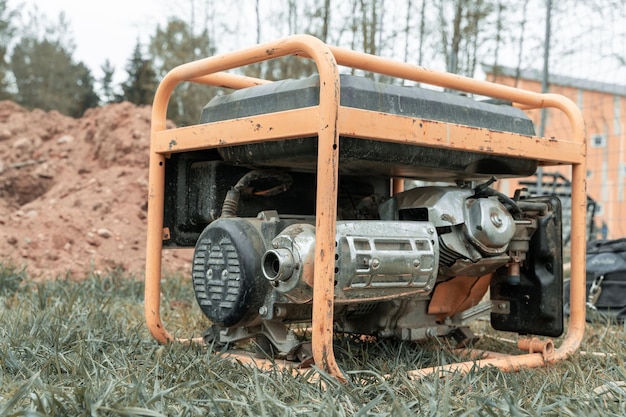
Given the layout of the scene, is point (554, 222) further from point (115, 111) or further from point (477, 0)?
point (115, 111)

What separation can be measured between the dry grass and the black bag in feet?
2.65

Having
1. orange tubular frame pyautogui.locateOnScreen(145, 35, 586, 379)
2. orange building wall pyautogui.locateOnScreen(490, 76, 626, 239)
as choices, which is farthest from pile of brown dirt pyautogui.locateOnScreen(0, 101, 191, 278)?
orange building wall pyautogui.locateOnScreen(490, 76, 626, 239)

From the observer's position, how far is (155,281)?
2932 mm

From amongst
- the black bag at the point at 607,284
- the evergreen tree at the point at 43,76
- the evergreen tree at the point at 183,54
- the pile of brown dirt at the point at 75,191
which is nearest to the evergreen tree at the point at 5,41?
the evergreen tree at the point at 43,76

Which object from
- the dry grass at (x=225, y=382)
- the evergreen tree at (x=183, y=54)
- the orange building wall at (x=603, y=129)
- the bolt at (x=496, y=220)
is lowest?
the dry grass at (x=225, y=382)

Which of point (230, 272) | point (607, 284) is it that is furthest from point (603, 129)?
point (230, 272)

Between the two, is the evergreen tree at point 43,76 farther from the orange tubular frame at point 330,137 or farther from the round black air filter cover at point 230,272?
the round black air filter cover at point 230,272

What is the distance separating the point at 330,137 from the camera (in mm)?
2176

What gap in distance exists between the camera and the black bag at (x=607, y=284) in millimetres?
4109

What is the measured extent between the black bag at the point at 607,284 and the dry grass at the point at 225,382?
808 mm

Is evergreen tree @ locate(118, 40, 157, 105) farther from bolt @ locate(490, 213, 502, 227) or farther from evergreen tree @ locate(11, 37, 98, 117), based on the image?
bolt @ locate(490, 213, 502, 227)

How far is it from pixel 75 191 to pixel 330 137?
18.1 ft

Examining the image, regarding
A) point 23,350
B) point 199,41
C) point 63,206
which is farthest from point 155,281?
point 199,41

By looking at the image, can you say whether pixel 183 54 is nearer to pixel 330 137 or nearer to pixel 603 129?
pixel 603 129
